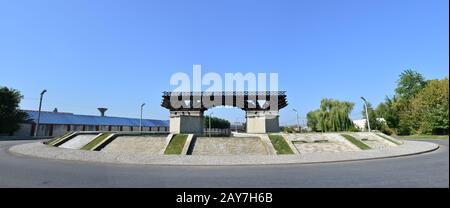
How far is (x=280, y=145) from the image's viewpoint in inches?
835

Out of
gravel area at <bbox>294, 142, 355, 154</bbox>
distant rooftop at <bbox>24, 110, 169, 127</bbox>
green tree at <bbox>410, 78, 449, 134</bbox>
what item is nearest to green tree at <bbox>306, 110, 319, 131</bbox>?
green tree at <bbox>410, 78, 449, 134</bbox>

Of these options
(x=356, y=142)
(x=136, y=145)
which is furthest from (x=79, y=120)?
(x=356, y=142)

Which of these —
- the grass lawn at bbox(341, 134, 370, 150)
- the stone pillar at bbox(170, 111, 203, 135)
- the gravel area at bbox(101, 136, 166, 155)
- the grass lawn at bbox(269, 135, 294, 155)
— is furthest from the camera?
the stone pillar at bbox(170, 111, 203, 135)

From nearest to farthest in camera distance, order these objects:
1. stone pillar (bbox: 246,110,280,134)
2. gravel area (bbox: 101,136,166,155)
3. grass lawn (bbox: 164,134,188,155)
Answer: grass lawn (bbox: 164,134,188,155), gravel area (bbox: 101,136,166,155), stone pillar (bbox: 246,110,280,134)

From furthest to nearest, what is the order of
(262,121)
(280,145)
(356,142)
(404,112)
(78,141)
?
1. (404,112)
2. (262,121)
3. (78,141)
4. (356,142)
5. (280,145)

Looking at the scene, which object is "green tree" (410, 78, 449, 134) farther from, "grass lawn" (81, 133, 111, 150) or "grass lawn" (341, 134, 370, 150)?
"grass lawn" (81, 133, 111, 150)

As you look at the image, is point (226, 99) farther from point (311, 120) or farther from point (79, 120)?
point (79, 120)

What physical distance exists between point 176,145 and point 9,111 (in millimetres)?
40031

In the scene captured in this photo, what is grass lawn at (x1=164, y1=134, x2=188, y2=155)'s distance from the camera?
63.6 feet

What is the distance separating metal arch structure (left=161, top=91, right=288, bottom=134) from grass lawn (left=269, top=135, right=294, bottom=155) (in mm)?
8532

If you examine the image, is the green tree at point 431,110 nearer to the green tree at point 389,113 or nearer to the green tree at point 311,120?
the green tree at point 389,113
